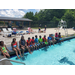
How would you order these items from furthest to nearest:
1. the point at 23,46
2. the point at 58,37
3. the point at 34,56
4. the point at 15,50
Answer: the point at 58,37 < the point at 34,56 < the point at 23,46 < the point at 15,50

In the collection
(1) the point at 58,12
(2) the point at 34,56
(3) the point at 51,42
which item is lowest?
(2) the point at 34,56

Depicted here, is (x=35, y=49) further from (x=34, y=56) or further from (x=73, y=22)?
(x=73, y=22)

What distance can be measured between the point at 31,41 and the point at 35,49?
995 millimetres

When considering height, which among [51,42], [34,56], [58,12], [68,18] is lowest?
[34,56]

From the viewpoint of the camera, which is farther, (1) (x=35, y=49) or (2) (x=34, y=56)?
(1) (x=35, y=49)

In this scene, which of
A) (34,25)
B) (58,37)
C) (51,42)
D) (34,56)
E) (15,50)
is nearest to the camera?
(15,50)

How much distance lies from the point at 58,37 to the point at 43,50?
2.88 meters

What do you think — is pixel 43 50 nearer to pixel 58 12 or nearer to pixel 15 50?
pixel 15 50

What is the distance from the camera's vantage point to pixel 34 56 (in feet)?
19.4

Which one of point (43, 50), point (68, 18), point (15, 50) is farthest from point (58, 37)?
point (68, 18)

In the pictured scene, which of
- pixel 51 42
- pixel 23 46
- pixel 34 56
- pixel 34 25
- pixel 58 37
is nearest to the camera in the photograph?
pixel 23 46

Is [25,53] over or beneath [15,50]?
beneath

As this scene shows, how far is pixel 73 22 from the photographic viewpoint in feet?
98.4

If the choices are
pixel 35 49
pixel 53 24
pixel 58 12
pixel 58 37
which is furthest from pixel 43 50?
pixel 58 12
